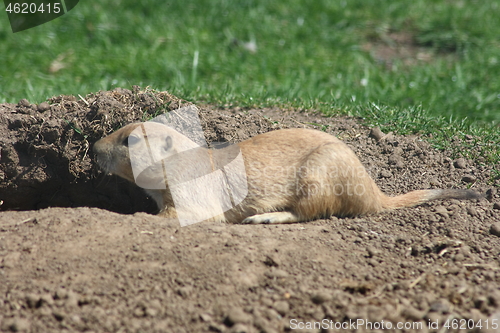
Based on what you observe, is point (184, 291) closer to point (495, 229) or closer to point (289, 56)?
point (495, 229)

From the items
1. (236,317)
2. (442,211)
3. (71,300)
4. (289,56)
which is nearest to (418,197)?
(442,211)

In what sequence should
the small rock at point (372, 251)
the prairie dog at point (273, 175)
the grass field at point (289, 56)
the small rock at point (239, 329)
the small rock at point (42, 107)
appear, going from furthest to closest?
1. the grass field at point (289, 56)
2. the small rock at point (42, 107)
3. the prairie dog at point (273, 175)
4. the small rock at point (372, 251)
5. the small rock at point (239, 329)

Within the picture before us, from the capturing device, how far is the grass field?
21.1ft

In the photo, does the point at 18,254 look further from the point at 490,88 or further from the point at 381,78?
the point at 490,88

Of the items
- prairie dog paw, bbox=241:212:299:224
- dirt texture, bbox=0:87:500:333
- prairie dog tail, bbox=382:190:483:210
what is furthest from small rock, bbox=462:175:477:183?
prairie dog paw, bbox=241:212:299:224

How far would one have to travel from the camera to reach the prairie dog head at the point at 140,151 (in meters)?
4.22

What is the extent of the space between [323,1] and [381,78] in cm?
273

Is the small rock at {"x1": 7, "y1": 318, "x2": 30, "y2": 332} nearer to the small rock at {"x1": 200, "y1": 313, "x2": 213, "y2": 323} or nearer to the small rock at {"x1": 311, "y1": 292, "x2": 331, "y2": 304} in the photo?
the small rock at {"x1": 200, "y1": 313, "x2": 213, "y2": 323}

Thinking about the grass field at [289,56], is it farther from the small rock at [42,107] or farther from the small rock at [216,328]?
the small rock at [216,328]

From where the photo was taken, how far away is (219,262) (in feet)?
10.2

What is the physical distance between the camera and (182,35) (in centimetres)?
866

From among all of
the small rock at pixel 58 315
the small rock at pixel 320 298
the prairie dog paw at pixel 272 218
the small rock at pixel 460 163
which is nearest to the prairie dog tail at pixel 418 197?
the small rock at pixel 460 163

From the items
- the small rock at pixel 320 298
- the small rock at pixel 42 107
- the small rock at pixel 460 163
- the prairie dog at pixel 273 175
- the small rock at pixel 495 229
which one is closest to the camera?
the small rock at pixel 320 298

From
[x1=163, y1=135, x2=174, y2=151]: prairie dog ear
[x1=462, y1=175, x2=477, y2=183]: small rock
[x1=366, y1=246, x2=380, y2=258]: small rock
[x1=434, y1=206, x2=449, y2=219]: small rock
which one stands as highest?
[x1=163, y1=135, x2=174, y2=151]: prairie dog ear
